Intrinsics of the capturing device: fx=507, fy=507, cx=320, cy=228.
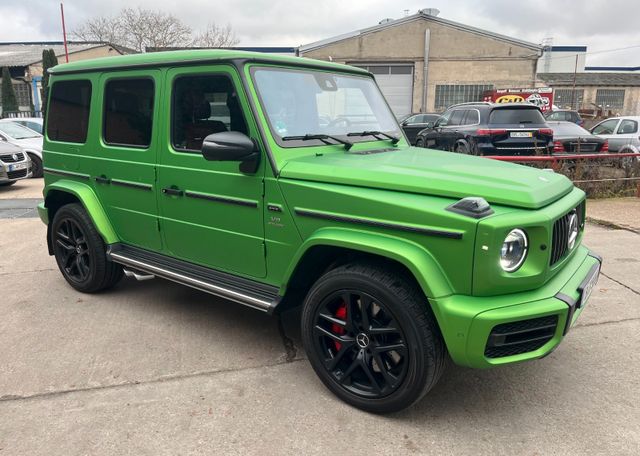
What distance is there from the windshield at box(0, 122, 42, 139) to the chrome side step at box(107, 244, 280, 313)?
36.5 feet

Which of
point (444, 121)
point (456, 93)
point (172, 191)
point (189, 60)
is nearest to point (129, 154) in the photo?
point (172, 191)

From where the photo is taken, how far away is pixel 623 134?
13102 millimetres

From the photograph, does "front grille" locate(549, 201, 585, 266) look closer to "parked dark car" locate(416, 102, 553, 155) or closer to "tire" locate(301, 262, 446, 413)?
"tire" locate(301, 262, 446, 413)

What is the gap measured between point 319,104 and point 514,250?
5.71ft

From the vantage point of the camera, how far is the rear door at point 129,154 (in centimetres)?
378

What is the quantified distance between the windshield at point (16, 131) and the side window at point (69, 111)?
32.8 ft

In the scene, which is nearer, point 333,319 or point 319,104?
point 333,319

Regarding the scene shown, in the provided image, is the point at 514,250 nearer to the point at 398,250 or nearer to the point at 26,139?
the point at 398,250

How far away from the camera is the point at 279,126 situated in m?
3.21

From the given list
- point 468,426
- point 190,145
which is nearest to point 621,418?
point 468,426

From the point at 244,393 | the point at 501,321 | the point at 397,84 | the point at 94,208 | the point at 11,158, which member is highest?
the point at 397,84

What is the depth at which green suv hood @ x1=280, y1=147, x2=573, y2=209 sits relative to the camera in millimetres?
2559

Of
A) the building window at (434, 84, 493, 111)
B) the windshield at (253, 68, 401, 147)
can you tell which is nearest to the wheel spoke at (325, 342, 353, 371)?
the windshield at (253, 68, 401, 147)

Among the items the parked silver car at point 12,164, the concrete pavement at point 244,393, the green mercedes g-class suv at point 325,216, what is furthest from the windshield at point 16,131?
the concrete pavement at point 244,393
